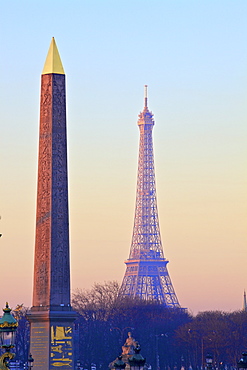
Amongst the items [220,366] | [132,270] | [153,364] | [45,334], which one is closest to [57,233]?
[45,334]

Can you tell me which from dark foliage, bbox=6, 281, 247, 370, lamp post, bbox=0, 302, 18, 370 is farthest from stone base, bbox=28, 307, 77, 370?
dark foliage, bbox=6, 281, 247, 370

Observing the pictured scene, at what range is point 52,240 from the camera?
47719 millimetres

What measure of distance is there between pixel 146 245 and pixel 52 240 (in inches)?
3284

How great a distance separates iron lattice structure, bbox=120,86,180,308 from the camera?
125 metres

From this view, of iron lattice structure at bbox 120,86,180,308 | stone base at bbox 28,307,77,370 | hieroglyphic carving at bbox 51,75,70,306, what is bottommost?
stone base at bbox 28,307,77,370

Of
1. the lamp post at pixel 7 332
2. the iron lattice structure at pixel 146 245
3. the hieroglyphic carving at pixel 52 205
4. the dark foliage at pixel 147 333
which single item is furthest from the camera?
the iron lattice structure at pixel 146 245

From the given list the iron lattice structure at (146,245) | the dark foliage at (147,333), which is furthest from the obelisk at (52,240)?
the iron lattice structure at (146,245)

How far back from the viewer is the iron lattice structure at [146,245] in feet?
411

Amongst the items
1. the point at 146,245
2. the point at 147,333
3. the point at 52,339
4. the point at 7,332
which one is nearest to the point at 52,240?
the point at 52,339

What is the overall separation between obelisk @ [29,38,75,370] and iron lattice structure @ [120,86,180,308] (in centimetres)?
7070

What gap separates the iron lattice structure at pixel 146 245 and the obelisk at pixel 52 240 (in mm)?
70696

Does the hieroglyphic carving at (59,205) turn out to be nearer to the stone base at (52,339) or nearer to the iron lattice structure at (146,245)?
the stone base at (52,339)

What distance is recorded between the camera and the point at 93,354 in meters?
93.6

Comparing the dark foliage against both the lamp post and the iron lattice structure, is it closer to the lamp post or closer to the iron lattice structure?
the iron lattice structure
